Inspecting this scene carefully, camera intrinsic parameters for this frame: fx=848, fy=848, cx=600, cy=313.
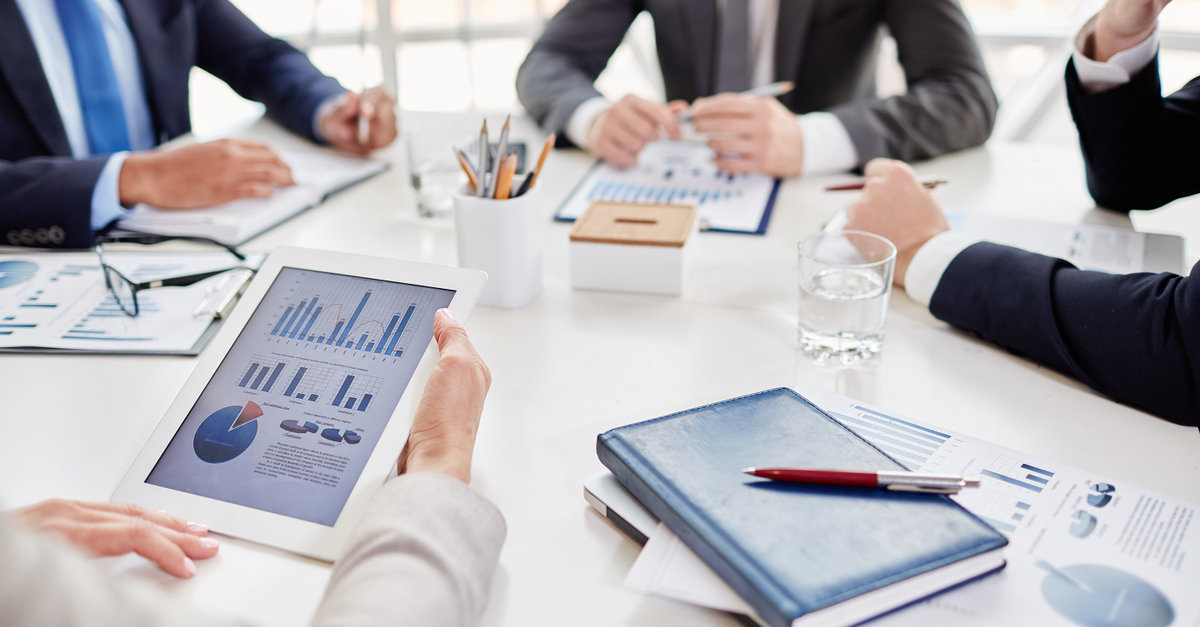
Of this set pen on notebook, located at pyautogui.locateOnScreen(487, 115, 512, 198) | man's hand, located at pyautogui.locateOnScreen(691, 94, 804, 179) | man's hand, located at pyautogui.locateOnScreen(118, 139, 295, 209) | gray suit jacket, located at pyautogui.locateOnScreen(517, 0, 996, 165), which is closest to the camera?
pen on notebook, located at pyautogui.locateOnScreen(487, 115, 512, 198)

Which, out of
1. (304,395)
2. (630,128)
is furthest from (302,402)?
(630,128)

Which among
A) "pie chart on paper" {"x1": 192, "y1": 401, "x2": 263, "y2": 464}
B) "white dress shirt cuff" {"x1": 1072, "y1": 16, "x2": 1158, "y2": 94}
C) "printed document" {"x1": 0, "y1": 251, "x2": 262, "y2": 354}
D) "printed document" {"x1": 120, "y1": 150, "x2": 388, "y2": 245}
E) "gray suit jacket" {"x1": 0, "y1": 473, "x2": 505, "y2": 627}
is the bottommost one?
"printed document" {"x1": 0, "y1": 251, "x2": 262, "y2": 354}

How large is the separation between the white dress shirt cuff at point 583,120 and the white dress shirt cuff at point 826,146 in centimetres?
35

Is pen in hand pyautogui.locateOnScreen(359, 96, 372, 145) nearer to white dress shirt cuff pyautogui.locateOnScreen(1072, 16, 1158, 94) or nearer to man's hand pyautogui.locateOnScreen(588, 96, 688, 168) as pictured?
man's hand pyautogui.locateOnScreen(588, 96, 688, 168)

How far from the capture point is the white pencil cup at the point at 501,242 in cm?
99

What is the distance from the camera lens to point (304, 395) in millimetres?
735

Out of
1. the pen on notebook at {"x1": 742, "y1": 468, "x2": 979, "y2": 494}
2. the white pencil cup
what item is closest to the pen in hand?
the white pencil cup

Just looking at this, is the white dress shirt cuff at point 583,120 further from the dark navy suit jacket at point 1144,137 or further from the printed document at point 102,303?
the dark navy suit jacket at point 1144,137

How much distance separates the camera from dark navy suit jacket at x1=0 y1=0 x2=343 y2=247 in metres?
1.18

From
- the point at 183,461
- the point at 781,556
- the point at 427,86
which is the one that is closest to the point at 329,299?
the point at 183,461

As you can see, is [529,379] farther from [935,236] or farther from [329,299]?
[935,236]

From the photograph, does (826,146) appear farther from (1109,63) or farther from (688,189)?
(1109,63)

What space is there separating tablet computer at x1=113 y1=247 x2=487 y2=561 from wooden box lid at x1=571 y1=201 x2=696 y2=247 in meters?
0.31

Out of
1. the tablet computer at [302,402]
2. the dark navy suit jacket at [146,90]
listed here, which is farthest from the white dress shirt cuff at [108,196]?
the tablet computer at [302,402]
